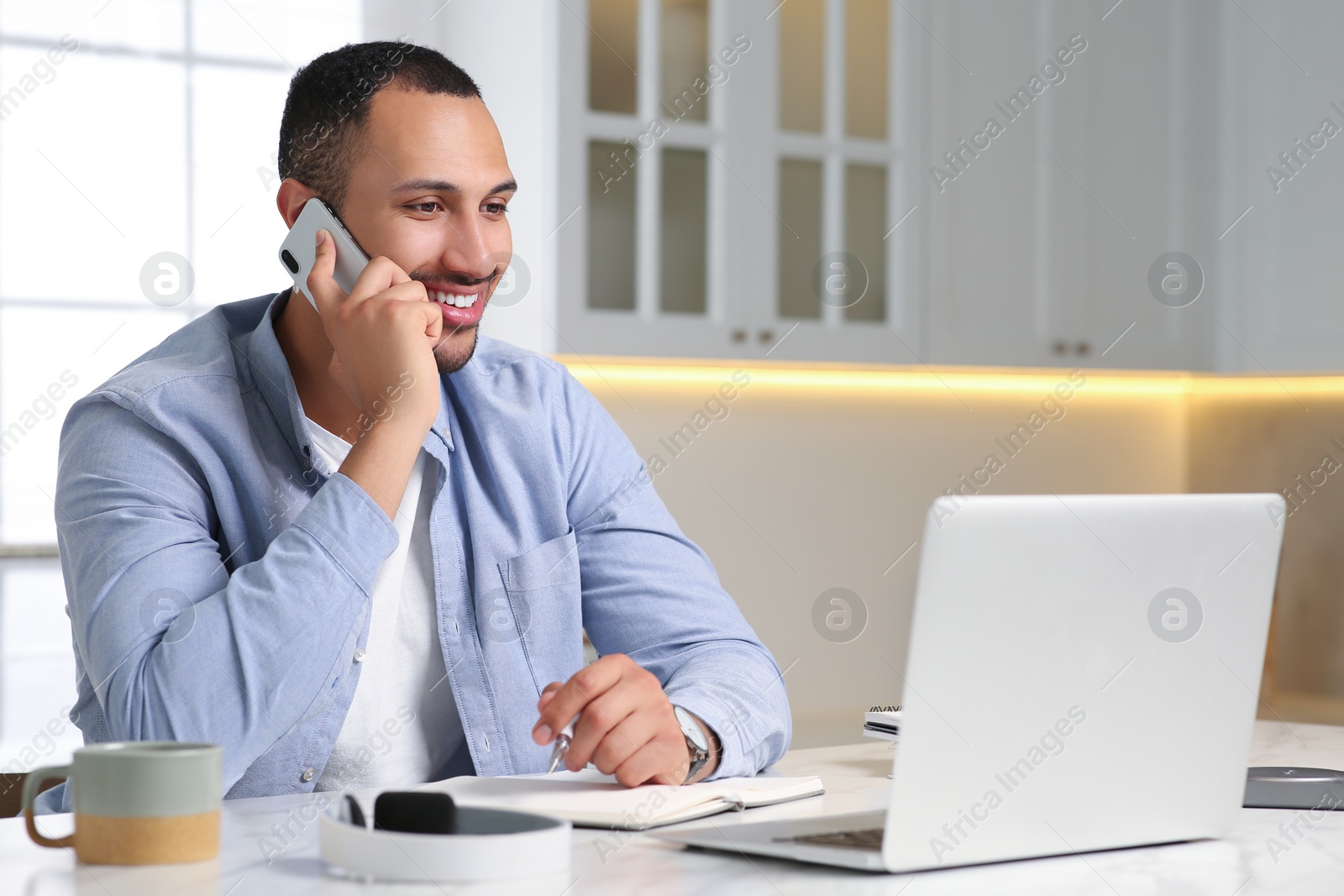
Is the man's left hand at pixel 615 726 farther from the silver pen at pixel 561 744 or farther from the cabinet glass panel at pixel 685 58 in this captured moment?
the cabinet glass panel at pixel 685 58

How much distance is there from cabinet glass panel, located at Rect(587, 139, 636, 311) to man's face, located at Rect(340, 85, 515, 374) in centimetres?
122

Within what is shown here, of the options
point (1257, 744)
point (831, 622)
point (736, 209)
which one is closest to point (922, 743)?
point (1257, 744)

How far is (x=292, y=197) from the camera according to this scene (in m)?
1.60

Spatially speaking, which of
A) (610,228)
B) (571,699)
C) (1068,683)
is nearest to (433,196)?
(571,699)

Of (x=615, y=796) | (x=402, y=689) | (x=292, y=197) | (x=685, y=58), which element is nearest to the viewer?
(x=615, y=796)

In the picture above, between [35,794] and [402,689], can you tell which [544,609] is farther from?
[35,794]

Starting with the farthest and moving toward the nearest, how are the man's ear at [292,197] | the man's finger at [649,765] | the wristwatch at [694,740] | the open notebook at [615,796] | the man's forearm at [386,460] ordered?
the man's ear at [292,197] < the man's forearm at [386,460] < the wristwatch at [694,740] < the man's finger at [649,765] < the open notebook at [615,796]

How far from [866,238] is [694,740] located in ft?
6.80

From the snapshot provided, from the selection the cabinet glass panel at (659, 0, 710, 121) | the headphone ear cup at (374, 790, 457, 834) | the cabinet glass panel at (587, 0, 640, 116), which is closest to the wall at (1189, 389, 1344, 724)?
the cabinet glass panel at (659, 0, 710, 121)

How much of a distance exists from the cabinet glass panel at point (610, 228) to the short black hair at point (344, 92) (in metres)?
1.15

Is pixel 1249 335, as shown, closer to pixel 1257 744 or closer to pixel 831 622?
pixel 831 622

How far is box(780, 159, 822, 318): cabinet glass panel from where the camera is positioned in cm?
293

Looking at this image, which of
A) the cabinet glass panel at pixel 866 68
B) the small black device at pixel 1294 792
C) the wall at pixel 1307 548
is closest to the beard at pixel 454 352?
the small black device at pixel 1294 792

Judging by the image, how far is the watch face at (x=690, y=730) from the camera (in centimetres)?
112
